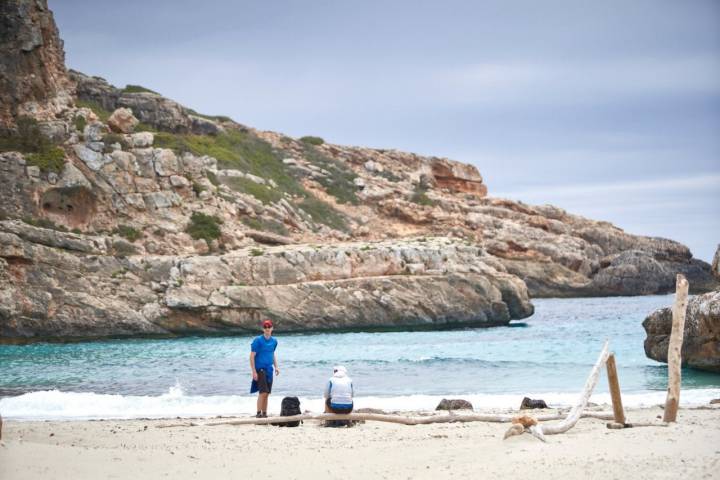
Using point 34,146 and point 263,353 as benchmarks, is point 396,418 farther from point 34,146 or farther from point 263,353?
point 34,146

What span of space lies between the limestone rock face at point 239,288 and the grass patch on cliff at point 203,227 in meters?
2.24

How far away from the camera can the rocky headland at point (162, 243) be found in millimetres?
36719

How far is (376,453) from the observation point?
1045 centimetres

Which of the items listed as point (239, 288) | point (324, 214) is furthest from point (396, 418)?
point (324, 214)

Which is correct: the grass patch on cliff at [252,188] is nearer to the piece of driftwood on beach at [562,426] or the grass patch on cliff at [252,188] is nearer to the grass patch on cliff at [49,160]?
the grass patch on cliff at [49,160]

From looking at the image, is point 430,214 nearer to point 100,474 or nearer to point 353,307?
point 353,307

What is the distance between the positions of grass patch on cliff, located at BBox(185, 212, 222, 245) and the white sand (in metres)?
30.0

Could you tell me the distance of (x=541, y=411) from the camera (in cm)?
1446

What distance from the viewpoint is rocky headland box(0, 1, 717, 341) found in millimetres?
36719

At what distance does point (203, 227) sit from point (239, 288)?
18.7 feet

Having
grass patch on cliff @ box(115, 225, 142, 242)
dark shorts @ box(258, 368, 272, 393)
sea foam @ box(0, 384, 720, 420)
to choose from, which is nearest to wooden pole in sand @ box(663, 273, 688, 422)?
sea foam @ box(0, 384, 720, 420)

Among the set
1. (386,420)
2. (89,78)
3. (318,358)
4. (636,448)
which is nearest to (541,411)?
(386,420)

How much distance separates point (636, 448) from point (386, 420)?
4.69 m

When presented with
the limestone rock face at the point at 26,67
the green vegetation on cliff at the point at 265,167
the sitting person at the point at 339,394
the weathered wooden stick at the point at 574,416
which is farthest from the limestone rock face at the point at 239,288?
the weathered wooden stick at the point at 574,416
